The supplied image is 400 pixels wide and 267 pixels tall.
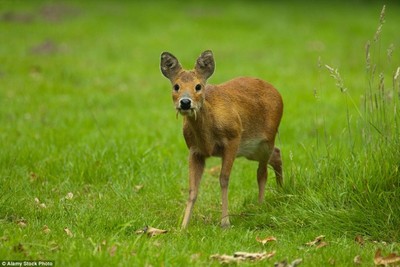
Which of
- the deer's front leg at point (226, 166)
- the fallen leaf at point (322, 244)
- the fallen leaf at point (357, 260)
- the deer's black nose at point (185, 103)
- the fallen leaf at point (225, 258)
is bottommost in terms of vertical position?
the fallen leaf at point (322, 244)

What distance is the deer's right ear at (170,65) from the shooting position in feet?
20.9

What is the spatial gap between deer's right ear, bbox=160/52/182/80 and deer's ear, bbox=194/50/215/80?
17 cm

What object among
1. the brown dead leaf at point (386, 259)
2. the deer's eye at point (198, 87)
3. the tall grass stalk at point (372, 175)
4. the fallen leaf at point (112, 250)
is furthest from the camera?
the deer's eye at point (198, 87)

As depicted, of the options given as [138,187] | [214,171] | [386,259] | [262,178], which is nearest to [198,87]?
[262,178]

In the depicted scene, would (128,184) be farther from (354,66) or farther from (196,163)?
(354,66)

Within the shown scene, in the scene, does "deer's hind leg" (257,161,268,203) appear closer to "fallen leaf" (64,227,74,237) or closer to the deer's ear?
the deer's ear

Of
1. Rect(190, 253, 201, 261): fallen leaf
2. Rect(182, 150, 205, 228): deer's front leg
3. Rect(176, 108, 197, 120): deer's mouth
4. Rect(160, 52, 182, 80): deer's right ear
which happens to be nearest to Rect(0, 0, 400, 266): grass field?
Rect(190, 253, 201, 261): fallen leaf

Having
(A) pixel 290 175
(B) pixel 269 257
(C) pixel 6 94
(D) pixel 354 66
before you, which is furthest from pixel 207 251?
(D) pixel 354 66

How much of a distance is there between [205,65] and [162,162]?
209 centimetres

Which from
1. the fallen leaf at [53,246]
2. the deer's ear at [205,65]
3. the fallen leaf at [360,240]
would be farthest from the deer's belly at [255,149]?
the fallen leaf at [53,246]

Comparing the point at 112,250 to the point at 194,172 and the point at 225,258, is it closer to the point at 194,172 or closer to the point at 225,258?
the point at 225,258

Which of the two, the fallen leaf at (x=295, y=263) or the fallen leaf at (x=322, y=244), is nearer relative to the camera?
the fallen leaf at (x=295, y=263)

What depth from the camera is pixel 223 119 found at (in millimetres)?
6406

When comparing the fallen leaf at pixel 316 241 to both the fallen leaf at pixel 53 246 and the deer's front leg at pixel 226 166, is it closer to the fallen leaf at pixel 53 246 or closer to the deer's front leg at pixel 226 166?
the deer's front leg at pixel 226 166
